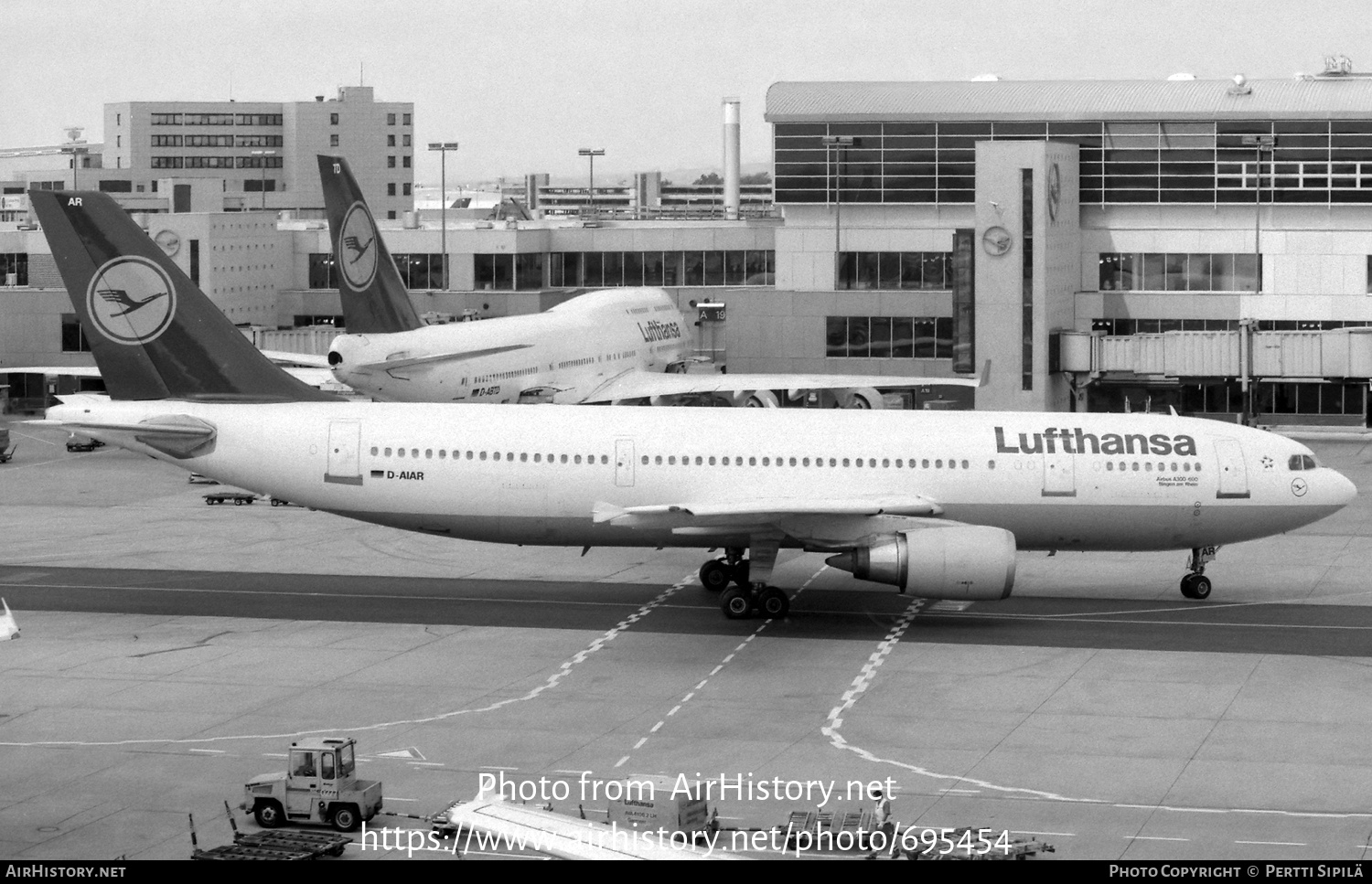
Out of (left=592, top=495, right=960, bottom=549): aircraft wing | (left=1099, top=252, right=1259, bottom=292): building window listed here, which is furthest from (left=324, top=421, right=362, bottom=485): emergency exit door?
(left=1099, top=252, right=1259, bottom=292): building window

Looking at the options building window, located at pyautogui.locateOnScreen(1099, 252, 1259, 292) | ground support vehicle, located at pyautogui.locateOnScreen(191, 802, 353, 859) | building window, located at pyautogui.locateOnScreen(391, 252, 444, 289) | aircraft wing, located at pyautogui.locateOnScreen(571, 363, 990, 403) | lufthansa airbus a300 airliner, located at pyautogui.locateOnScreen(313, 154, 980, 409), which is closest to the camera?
ground support vehicle, located at pyautogui.locateOnScreen(191, 802, 353, 859)

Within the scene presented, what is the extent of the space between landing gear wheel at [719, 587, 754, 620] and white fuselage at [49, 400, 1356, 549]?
4.12 ft

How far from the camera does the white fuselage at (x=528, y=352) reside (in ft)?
205

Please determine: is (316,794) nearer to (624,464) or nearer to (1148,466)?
(624,464)

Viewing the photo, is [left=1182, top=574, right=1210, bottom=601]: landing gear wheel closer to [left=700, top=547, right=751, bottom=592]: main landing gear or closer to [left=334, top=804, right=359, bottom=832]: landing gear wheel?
[left=700, top=547, right=751, bottom=592]: main landing gear

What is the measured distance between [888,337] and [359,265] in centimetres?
2701

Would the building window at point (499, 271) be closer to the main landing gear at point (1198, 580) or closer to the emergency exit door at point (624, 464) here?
the emergency exit door at point (624, 464)

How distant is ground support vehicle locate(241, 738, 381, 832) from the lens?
24.5 m

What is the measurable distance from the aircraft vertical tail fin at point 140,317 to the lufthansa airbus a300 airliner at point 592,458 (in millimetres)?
41

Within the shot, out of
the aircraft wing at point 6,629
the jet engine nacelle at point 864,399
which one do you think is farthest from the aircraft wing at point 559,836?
the jet engine nacelle at point 864,399

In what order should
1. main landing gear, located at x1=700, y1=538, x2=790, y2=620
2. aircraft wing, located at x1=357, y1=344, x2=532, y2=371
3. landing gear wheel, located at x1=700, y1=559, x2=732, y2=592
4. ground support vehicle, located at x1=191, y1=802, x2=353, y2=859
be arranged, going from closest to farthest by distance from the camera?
ground support vehicle, located at x1=191, y1=802, x2=353, y2=859, main landing gear, located at x1=700, y1=538, x2=790, y2=620, landing gear wheel, located at x1=700, y1=559, x2=732, y2=592, aircraft wing, located at x1=357, y1=344, x2=532, y2=371

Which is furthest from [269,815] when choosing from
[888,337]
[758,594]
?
[888,337]

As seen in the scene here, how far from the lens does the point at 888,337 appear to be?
80.3 m

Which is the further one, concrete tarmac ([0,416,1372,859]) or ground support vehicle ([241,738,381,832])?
concrete tarmac ([0,416,1372,859])
